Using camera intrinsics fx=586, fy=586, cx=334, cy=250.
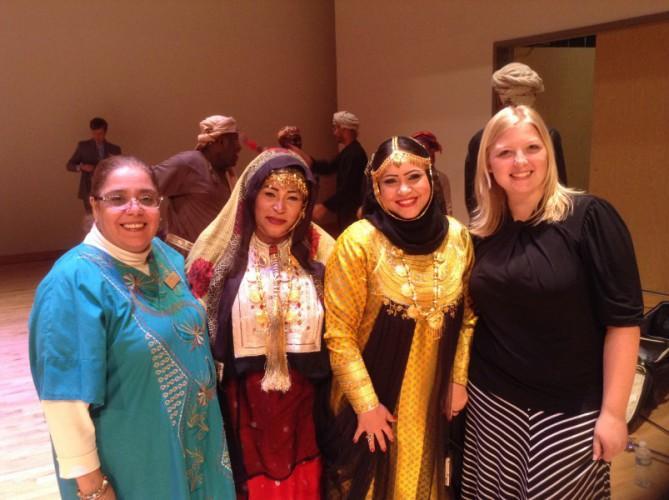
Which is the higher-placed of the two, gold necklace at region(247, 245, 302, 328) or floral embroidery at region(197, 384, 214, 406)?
gold necklace at region(247, 245, 302, 328)

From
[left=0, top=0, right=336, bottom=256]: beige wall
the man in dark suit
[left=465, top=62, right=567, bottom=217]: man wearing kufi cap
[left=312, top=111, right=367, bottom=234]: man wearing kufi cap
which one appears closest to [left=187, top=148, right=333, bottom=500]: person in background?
[left=465, top=62, right=567, bottom=217]: man wearing kufi cap

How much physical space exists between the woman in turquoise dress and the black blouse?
2.69ft

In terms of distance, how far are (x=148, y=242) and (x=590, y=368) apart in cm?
119

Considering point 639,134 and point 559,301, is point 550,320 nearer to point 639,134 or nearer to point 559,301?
point 559,301

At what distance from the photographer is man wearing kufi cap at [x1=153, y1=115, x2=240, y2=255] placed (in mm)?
3260

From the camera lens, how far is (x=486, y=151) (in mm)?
1631

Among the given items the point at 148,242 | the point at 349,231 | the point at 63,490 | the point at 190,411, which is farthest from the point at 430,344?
the point at 63,490

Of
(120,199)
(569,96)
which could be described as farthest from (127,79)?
(120,199)

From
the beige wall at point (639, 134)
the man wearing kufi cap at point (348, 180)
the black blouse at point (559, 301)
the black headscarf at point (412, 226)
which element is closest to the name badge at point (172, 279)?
the black headscarf at point (412, 226)

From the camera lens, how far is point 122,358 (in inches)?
54.3

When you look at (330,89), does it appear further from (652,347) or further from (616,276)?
(616,276)

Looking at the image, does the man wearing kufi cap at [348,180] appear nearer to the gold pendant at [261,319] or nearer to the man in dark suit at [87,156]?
the gold pendant at [261,319]

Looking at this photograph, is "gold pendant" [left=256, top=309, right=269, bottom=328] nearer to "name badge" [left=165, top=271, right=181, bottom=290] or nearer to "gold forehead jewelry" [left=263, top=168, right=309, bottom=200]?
"name badge" [left=165, top=271, right=181, bottom=290]

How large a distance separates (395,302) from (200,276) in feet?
1.98
